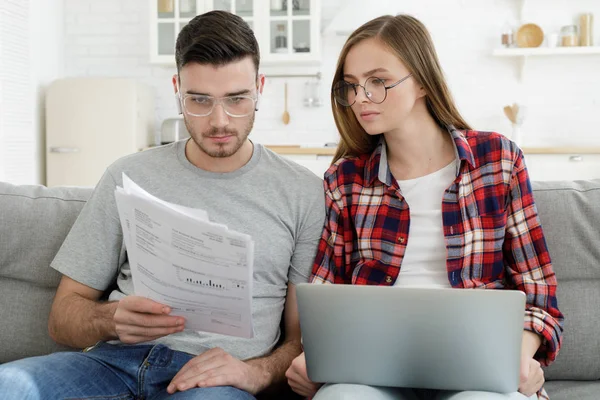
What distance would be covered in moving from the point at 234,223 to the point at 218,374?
0.35 meters

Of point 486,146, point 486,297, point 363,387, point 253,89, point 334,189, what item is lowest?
point 363,387

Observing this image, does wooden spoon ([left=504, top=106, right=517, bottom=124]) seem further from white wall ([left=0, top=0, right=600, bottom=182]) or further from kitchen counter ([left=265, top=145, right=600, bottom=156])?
kitchen counter ([left=265, top=145, right=600, bottom=156])

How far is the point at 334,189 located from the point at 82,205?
629 millimetres

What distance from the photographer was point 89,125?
4875 mm

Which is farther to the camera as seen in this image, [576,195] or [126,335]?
[576,195]

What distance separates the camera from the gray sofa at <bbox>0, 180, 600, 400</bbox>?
1.56 metres

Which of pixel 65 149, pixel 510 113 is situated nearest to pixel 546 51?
pixel 510 113

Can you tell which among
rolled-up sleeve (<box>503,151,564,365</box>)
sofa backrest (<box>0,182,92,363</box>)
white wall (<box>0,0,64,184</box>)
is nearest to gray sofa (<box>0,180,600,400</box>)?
sofa backrest (<box>0,182,92,363</box>)

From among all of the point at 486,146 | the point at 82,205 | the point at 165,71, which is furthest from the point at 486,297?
the point at 165,71

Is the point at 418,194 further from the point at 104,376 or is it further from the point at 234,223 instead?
the point at 104,376

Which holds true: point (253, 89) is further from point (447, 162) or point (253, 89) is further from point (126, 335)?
point (126, 335)

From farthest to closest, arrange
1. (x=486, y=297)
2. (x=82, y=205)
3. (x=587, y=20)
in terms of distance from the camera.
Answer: (x=587, y=20) → (x=82, y=205) → (x=486, y=297)

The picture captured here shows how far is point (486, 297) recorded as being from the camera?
107 centimetres

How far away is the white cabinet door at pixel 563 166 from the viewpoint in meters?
4.38
